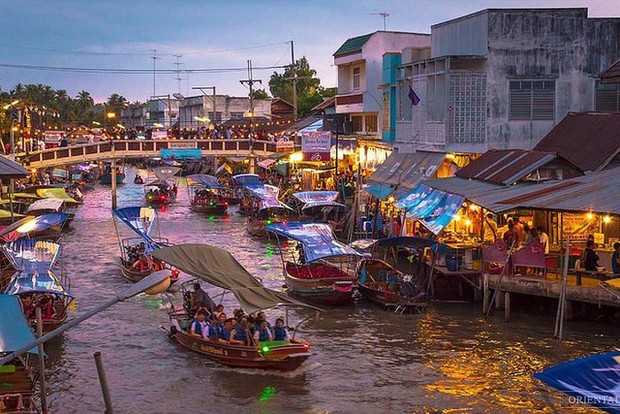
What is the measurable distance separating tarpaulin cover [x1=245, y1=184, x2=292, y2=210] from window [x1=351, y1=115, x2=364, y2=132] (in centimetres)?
891

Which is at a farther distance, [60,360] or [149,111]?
[149,111]

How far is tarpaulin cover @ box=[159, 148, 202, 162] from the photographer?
65.3 metres

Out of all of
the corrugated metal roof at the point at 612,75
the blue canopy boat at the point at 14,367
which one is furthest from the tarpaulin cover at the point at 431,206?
the blue canopy boat at the point at 14,367

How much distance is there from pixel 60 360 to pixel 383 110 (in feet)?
99.2

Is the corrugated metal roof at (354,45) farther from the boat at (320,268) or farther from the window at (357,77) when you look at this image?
the boat at (320,268)

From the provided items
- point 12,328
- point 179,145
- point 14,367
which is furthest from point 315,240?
point 179,145

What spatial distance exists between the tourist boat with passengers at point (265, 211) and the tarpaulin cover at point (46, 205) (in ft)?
36.3

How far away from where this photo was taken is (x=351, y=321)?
29203 millimetres

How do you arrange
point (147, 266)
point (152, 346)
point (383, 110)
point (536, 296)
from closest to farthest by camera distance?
1. point (152, 346)
2. point (536, 296)
3. point (147, 266)
4. point (383, 110)

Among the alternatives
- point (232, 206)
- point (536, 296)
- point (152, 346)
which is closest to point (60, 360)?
point (152, 346)

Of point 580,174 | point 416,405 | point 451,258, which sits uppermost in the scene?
point 580,174

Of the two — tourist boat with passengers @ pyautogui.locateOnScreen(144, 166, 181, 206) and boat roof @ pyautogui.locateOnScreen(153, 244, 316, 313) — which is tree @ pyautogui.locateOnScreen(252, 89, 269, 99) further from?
boat roof @ pyautogui.locateOnScreen(153, 244, 316, 313)

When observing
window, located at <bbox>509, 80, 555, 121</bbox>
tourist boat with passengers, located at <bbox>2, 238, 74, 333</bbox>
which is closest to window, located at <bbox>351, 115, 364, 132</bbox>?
window, located at <bbox>509, 80, 555, 121</bbox>

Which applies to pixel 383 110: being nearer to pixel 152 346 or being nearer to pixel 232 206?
pixel 232 206
